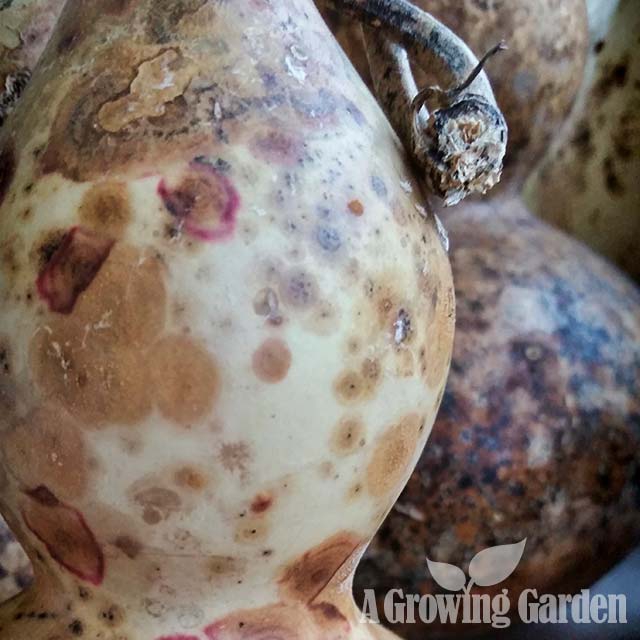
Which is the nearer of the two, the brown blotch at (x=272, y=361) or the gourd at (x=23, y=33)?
the brown blotch at (x=272, y=361)

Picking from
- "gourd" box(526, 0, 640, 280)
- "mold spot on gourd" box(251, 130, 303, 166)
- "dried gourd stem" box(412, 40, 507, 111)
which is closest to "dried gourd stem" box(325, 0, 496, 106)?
"dried gourd stem" box(412, 40, 507, 111)

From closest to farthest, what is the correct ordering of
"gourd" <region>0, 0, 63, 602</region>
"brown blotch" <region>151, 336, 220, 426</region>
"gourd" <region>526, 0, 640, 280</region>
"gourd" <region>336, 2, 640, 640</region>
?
"brown blotch" <region>151, 336, 220, 426</region> → "gourd" <region>0, 0, 63, 602</region> → "gourd" <region>336, 2, 640, 640</region> → "gourd" <region>526, 0, 640, 280</region>

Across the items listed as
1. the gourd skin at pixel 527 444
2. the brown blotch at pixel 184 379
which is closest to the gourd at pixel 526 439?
the gourd skin at pixel 527 444

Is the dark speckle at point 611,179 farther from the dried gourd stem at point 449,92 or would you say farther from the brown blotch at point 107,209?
the brown blotch at point 107,209

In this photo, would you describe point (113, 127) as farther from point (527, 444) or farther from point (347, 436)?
point (527, 444)

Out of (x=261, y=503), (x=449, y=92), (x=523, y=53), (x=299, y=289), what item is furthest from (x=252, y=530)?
(x=523, y=53)

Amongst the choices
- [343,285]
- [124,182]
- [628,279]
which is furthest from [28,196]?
[628,279]

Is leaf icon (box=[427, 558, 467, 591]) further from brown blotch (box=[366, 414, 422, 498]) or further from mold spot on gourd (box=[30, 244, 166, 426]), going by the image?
mold spot on gourd (box=[30, 244, 166, 426])

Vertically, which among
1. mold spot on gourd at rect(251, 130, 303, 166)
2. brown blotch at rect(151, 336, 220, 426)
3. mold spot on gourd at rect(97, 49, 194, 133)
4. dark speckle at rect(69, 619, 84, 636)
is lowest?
dark speckle at rect(69, 619, 84, 636)
